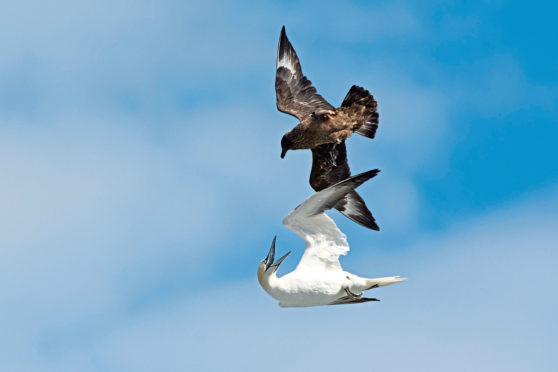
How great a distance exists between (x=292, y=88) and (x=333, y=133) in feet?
11.0

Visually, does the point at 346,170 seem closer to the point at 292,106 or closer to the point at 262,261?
the point at 292,106

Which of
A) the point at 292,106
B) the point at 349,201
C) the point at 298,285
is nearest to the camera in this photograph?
the point at 298,285

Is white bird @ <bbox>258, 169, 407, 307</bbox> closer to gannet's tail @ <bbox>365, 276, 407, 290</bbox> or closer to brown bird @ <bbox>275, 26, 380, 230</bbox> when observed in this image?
gannet's tail @ <bbox>365, 276, 407, 290</bbox>

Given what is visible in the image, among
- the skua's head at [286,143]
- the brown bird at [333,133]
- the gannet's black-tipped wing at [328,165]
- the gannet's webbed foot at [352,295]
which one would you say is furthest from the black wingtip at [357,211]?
the gannet's webbed foot at [352,295]

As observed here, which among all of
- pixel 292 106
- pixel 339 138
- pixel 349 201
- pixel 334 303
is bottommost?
pixel 334 303

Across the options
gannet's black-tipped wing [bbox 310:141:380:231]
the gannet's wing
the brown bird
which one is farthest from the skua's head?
the gannet's wing

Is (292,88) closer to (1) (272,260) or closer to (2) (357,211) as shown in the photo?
(2) (357,211)

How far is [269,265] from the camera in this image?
18203 millimetres

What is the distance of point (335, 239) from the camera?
1769 cm

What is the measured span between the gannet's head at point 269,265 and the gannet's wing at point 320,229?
0.65 meters

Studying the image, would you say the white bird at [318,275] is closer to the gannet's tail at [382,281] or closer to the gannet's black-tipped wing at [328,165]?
the gannet's tail at [382,281]

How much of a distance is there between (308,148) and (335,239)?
5.00 m

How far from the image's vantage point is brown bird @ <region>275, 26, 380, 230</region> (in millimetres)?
21219

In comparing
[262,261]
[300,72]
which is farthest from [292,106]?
[262,261]
